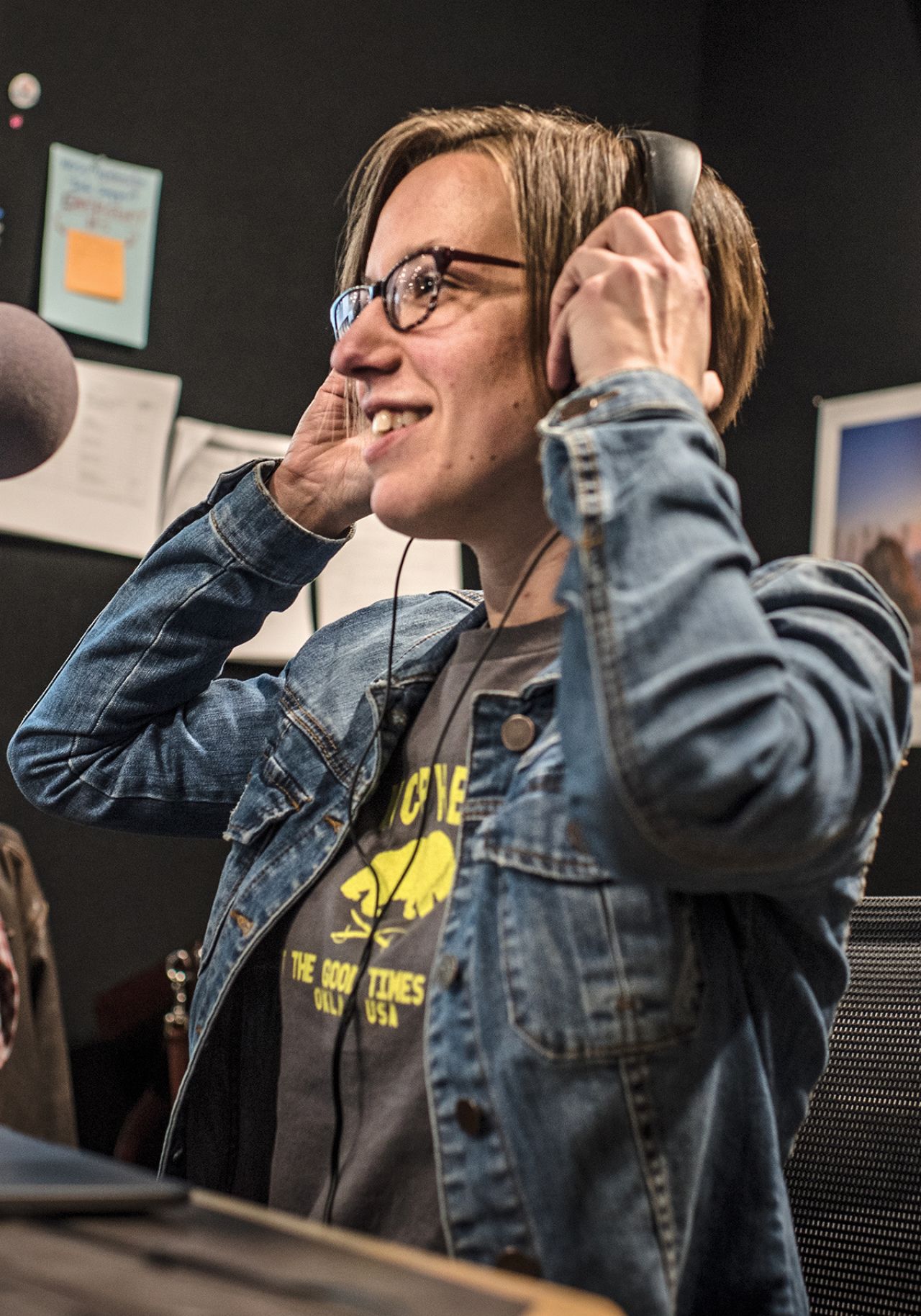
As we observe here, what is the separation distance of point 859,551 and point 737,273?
133cm

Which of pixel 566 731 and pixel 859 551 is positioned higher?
pixel 859 551

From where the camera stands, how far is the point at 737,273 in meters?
1.14

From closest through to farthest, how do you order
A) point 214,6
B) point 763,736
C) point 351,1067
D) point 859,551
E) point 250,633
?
point 763,736 < point 351,1067 < point 250,633 < point 214,6 < point 859,551

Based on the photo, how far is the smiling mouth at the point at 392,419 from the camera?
107cm

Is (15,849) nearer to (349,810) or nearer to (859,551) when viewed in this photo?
A: (349,810)

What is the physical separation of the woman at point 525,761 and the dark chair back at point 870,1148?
0.10 metres

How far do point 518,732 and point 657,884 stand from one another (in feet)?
0.65

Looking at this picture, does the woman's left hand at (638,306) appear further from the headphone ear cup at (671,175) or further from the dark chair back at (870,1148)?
the dark chair back at (870,1148)

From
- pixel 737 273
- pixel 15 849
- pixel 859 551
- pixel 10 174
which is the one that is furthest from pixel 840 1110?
pixel 10 174

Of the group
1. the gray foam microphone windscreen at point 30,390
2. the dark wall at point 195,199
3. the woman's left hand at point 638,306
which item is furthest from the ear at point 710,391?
the dark wall at point 195,199

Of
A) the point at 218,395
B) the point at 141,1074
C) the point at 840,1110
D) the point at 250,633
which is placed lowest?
the point at 141,1074

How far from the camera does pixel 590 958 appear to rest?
83 centimetres

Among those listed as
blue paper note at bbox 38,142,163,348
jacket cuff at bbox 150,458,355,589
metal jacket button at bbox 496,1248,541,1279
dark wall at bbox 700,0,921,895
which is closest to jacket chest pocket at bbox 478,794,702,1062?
metal jacket button at bbox 496,1248,541,1279

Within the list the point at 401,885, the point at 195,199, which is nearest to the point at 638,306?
the point at 401,885
